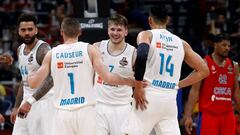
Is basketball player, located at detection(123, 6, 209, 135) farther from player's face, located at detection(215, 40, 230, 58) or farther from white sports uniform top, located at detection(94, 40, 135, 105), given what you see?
player's face, located at detection(215, 40, 230, 58)

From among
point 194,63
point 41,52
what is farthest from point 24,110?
point 194,63

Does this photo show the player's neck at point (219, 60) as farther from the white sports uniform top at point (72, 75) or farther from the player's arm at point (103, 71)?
the white sports uniform top at point (72, 75)

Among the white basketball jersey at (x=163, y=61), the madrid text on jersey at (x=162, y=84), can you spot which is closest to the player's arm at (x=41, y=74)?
the white basketball jersey at (x=163, y=61)

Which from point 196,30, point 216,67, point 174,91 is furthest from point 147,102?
point 196,30

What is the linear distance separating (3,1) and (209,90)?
10955 mm

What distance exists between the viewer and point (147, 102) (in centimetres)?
803

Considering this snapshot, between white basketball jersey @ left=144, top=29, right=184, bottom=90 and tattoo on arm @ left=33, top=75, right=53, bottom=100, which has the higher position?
white basketball jersey @ left=144, top=29, right=184, bottom=90

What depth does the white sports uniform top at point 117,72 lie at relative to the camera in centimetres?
911

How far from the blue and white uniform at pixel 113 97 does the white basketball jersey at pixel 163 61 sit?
1040mm

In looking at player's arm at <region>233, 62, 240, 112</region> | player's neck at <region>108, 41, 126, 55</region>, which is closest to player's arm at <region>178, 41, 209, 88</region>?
player's neck at <region>108, 41, 126, 55</region>

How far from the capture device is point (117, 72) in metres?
9.10

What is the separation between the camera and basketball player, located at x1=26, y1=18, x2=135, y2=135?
7.96 metres

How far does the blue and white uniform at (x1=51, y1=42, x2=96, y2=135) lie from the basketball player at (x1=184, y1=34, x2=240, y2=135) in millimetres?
2883

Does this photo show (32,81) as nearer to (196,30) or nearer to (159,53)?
(159,53)
